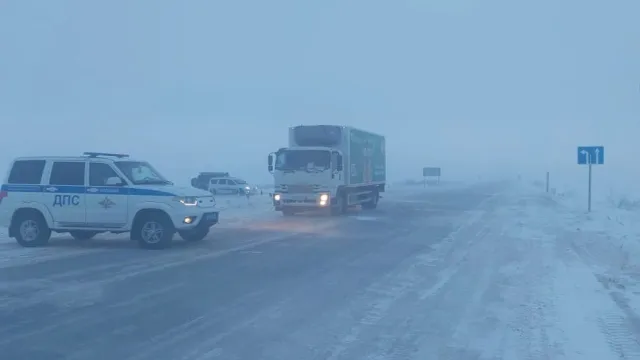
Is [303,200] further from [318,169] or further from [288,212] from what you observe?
[288,212]

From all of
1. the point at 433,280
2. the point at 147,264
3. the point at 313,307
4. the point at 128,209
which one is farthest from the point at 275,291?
the point at 128,209

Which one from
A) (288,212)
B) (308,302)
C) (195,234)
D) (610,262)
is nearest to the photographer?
(308,302)

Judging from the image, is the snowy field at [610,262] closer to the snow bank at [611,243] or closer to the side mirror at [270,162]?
the snow bank at [611,243]

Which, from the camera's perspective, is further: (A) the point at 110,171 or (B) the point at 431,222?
(B) the point at 431,222

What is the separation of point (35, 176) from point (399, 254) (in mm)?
8688

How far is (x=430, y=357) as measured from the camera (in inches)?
332

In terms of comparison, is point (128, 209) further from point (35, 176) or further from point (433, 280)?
point (433, 280)

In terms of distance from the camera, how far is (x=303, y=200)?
31062 mm

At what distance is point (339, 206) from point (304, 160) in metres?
2.35

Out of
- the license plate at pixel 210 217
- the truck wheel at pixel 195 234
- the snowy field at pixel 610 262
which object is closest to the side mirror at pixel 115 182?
the truck wheel at pixel 195 234

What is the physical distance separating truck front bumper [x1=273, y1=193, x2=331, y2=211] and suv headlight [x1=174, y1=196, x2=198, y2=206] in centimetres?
1222

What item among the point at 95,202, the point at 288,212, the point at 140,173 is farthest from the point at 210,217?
the point at 288,212

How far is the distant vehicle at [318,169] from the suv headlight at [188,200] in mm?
12235

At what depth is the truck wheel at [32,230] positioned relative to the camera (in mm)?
19031
